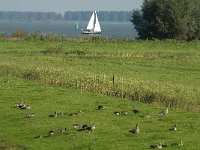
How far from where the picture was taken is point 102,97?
37.0 m

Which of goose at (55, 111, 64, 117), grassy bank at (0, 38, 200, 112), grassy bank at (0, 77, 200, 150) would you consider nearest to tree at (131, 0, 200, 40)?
grassy bank at (0, 38, 200, 112)

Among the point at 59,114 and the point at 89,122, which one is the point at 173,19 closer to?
the point at 59,114

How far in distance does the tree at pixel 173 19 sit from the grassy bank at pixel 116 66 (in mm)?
15075

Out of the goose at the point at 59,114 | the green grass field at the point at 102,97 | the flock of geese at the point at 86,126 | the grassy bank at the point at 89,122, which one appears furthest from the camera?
the goose at the point at 59,114

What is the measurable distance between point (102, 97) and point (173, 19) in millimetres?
71236

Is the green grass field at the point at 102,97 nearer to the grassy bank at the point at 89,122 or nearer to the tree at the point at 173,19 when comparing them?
the grassy bank at the point at 89,122

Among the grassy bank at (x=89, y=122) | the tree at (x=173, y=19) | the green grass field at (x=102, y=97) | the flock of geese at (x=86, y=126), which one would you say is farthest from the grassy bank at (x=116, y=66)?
the tree at (x=173, y=19)

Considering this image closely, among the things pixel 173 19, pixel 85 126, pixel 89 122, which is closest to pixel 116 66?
pixel 89 122

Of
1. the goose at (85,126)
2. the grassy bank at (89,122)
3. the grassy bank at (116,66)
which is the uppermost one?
the goose at (85,126)

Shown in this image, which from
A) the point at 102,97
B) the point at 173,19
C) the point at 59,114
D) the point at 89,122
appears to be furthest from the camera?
the point at 173,19

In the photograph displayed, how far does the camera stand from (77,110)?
104ft

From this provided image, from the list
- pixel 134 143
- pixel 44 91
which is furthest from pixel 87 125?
pixel 44 91

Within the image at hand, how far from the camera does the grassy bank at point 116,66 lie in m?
39.9

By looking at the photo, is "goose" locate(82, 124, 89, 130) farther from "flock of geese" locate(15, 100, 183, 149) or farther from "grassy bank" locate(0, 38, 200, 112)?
"grassy bank" locate(0, 38, 200, 112)
